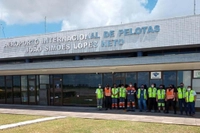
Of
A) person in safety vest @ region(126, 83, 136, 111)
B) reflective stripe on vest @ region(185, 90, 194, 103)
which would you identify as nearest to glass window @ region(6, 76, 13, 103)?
person in safety vest @ region(126, 83, 136, 111)

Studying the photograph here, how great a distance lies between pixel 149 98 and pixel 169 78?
1977 mm

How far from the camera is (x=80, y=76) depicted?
1897 cm

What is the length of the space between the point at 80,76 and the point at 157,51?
6.74 m

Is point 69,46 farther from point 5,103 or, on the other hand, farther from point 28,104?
point 5,103

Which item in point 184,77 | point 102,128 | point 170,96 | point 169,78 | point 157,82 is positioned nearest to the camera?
point 102,128

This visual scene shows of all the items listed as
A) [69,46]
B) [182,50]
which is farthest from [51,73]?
[182,50]

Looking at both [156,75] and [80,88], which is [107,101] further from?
[156,75]

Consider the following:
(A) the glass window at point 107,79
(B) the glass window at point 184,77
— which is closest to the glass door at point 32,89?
(A) the glass window at point 107,79

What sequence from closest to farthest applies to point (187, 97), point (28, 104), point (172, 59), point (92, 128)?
1. point (92, 128)
2. point (172, 59)
3. point (187, 97)
4. point (28, 104)

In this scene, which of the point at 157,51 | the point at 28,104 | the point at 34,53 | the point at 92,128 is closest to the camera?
the point at 92,128

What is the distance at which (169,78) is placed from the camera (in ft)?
52.3

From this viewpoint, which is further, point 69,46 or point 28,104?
point 28,104

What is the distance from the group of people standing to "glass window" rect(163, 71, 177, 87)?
667 millimetres

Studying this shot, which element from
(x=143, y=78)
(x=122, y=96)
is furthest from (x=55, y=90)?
(x=143, y=78)
